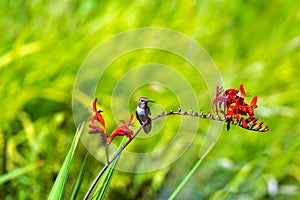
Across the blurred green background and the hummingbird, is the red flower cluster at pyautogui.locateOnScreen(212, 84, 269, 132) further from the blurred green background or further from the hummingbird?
the blurred green background

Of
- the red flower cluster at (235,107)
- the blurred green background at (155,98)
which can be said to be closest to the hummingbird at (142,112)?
the red flower cluster at (235,107)

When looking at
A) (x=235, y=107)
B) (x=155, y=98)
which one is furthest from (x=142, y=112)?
(x=155, y=98)

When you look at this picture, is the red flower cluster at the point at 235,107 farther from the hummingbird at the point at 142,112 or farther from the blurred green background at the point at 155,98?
the blurred green background at the point at 155,98

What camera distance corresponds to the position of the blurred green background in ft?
6.49

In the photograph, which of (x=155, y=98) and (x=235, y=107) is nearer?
(x=235, y=107)

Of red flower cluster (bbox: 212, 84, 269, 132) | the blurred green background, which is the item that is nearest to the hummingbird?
red flower cluster (bbox: 212, 84, 269, 132)

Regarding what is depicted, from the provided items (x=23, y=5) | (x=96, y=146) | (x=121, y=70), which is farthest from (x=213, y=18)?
(x=96, y=146)

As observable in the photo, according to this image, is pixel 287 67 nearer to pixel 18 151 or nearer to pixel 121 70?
pixel 121 70

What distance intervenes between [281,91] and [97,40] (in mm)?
788

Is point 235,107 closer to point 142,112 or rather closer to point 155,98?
point 142,112

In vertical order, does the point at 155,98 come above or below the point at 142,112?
above

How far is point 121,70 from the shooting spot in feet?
7.18

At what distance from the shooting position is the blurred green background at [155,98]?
6.49 feet

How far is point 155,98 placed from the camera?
214 centimetres
